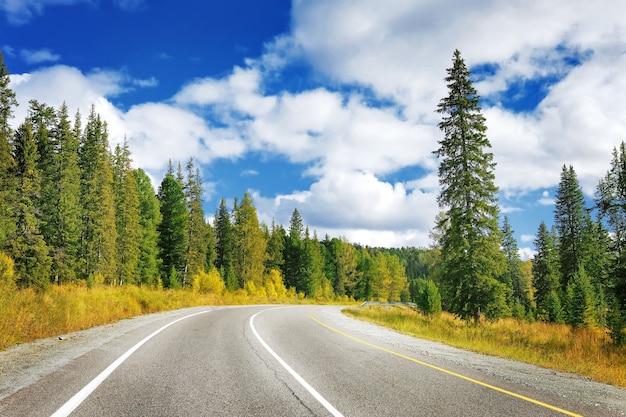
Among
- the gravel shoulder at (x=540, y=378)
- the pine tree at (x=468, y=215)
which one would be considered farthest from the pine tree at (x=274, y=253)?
the gravel shoulder at (x=540, y=378)

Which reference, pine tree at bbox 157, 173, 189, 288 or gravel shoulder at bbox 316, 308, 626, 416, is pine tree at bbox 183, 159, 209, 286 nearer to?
pine tree at bbox 157, 173, 189, 288

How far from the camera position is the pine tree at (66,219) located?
121 ft

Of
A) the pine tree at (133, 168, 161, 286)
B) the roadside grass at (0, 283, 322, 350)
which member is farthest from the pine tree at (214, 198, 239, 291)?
the roadside grass at (0, 283, 322, 350)

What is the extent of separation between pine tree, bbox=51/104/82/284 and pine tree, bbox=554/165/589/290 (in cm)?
5420

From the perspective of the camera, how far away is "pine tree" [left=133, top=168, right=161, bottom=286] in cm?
5075

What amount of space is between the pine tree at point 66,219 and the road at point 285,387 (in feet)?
104

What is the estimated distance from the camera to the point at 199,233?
171 feet

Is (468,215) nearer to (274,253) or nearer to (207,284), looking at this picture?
(207,284)

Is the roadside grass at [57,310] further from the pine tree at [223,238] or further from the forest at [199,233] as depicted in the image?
the pine tree at [223,238]

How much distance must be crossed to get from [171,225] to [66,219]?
1939 centimetres

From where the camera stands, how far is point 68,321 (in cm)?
1391

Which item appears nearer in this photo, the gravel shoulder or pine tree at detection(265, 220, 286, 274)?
the gravel shoulder

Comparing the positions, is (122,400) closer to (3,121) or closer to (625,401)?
(625,401)

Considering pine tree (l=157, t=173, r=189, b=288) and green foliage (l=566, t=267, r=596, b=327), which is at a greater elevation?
pine tree (l=157, t=173, r=189, b=288)
